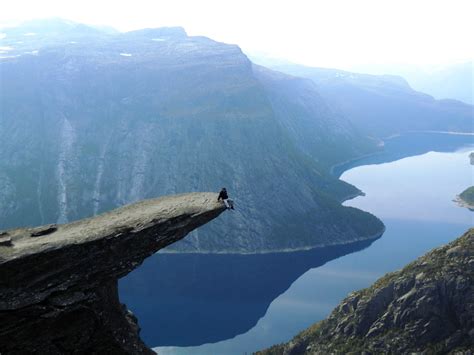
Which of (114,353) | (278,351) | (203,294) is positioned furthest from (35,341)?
(203,294)

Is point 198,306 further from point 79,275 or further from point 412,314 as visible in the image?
point 79,275

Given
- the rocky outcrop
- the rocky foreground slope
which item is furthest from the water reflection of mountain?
the rocky outcrop

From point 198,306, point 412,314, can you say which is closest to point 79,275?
point 412,314

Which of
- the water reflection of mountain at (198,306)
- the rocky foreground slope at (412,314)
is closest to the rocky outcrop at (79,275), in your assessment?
the rocky foreground slope at (412,314)

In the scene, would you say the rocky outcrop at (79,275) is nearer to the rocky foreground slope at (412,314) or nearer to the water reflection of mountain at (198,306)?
the rocky foreground slope at (412,314)

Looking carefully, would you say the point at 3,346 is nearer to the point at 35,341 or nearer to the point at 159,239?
the point at 35,341
